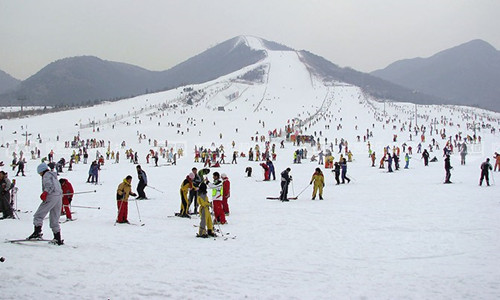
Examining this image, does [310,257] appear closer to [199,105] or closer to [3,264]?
[3,264]

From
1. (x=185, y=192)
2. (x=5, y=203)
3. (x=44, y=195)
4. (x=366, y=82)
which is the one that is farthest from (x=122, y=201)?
(x=366, y=82)

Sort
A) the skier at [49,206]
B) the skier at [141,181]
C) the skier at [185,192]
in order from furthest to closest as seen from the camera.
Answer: the skier at [141,181] < the skier at [185,192] < the skier at [49,206]

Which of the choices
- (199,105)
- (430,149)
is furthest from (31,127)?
(430,149)

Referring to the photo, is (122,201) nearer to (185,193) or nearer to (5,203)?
(185,193)

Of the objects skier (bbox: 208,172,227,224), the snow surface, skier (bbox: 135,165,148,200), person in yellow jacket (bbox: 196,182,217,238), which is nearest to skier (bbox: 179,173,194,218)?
the snow surface

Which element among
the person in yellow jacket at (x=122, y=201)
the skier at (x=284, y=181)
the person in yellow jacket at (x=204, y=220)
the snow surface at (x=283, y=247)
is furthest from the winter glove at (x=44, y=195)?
the skier at (x=284, y=181)

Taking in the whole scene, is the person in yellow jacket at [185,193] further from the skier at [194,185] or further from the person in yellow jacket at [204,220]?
the person in yellow jacket at [204,220]

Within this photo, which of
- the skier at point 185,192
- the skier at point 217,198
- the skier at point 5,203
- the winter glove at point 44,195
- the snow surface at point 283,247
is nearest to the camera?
the snow surface at point 283,247

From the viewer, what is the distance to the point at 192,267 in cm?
675

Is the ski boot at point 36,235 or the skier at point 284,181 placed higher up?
the skier at point 284,181

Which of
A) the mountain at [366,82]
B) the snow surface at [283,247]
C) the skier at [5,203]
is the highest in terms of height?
the mountain at [366,82]

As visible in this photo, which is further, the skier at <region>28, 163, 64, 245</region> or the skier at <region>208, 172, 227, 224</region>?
the skier at <region>208, 172, 227, 224</region>

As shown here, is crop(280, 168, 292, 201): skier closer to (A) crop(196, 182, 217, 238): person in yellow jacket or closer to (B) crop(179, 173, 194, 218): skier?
(B) crop(179, 173, 194, 218): skier

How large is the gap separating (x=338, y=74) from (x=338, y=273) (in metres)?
184
